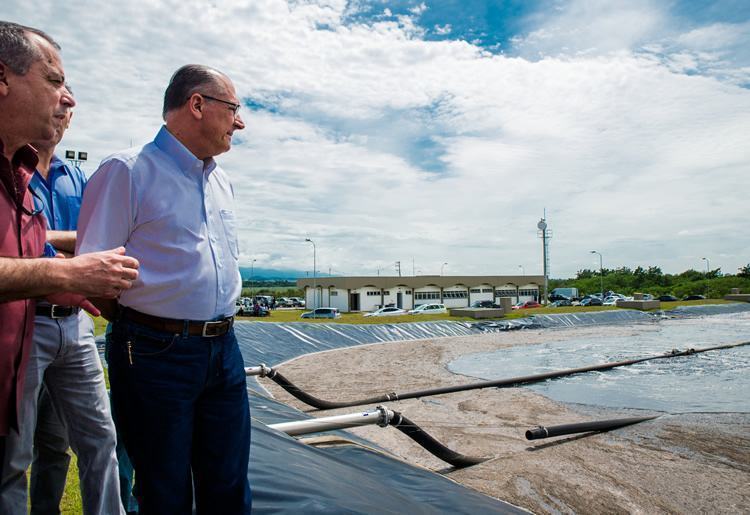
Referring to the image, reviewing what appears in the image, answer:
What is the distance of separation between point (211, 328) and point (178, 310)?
14cm

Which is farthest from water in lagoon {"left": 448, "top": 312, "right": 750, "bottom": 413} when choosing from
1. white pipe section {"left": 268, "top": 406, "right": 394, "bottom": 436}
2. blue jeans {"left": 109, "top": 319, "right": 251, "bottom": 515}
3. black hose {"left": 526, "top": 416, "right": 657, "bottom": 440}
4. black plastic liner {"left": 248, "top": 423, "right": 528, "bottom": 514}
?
blue jeans {"left": 109, "top": 319, "right": 251, "bottom": 515}

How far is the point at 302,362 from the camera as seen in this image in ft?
40.2

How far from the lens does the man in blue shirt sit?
187 centimetres

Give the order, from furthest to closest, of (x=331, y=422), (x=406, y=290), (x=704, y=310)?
(x=406, y=290)
(x=704, y=310)
(x=331, y=422)

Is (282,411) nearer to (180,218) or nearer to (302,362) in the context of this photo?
(180,218)

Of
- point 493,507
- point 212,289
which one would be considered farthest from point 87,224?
point 493,507

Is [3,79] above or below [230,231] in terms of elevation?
above

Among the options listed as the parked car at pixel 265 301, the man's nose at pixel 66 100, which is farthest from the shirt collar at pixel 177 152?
the parked car at pixel 265 301

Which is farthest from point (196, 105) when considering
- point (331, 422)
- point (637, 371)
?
point (637, 371)

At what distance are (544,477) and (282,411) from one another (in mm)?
2412

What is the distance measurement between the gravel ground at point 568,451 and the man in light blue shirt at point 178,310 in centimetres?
258

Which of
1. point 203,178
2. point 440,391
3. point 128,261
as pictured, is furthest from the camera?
point 440,391

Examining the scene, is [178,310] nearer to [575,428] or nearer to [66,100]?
[66,100]

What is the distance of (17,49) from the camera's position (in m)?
1.71
